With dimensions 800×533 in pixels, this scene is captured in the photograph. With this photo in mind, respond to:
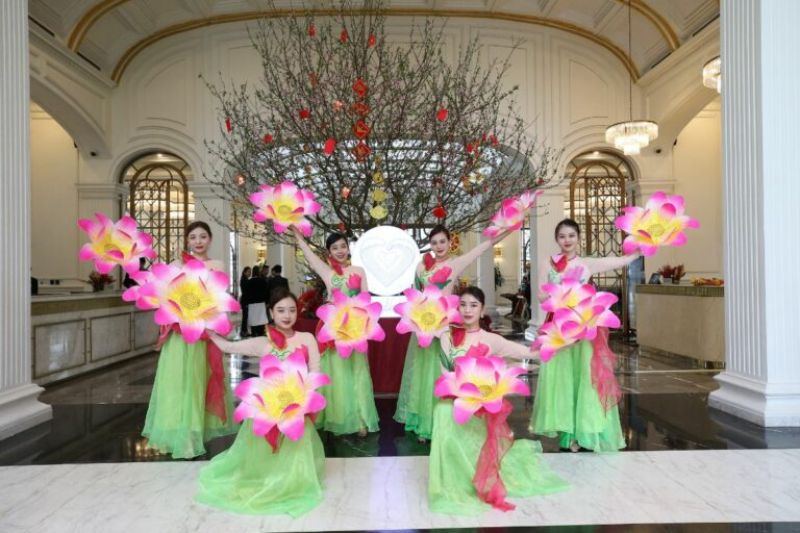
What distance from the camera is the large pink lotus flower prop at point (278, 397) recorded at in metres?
2.59

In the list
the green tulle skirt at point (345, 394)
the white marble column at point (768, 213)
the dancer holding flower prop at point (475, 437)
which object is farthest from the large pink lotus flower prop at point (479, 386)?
the white marble column at point (768, 213)

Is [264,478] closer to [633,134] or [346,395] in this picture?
[346,395]

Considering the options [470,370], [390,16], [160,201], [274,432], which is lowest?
[274,432]

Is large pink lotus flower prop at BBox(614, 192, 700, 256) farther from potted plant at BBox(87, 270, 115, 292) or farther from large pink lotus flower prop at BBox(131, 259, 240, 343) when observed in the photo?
potted plant at BBox(87, 270, 115, 292)

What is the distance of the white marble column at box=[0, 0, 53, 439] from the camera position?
425cm

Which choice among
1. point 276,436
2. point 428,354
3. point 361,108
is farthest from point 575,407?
point 361,108

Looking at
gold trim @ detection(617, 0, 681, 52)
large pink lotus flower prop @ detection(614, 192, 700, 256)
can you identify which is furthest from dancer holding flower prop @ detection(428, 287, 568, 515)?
gold trim @ detection(617, 0, 681, 52)

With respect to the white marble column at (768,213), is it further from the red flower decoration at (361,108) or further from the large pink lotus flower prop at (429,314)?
the red flower decoration at (361,108)

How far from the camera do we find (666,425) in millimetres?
4266

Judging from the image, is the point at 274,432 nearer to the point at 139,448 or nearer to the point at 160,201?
the point at 139,448

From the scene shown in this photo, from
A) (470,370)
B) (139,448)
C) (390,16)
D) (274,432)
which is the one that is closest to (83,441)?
(139,448)

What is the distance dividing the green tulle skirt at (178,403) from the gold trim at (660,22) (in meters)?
8.58

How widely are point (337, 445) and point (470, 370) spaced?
1.60 m

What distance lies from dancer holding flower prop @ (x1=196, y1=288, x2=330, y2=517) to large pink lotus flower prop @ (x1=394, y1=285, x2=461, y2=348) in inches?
22.6
